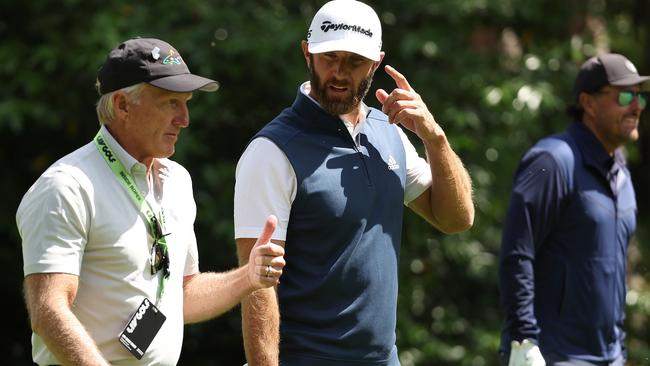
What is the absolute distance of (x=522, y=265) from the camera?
17.3 feet

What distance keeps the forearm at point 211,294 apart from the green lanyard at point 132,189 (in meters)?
0.23

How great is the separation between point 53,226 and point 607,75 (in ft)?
10.3

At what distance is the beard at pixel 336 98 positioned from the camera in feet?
13.9

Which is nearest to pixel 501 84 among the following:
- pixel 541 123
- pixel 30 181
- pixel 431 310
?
pixel 541 123

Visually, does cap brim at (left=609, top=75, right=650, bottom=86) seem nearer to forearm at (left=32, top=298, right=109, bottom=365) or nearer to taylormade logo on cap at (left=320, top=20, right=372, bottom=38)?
taylormade logo on cap at (left=320, top=20, right=372, bottom=38)

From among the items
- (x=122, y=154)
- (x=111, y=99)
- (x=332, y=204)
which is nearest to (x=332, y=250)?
(x=332, y=204)

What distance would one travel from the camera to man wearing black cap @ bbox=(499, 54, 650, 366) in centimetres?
527

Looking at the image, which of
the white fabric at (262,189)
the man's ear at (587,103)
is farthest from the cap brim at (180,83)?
the man's ear at (587,103)

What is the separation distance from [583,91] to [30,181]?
4.95 meters

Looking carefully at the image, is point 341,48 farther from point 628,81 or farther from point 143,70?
point 628,81

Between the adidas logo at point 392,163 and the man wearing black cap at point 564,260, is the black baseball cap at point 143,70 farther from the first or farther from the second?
the man wearing black cap at point 564,260

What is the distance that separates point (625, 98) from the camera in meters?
5.66

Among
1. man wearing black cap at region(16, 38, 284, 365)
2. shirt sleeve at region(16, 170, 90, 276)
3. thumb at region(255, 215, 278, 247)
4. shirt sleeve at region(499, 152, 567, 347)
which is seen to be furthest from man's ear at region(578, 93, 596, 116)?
shirt sleeve at region(16, 170, 90, 276)

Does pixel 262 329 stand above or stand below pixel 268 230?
below
